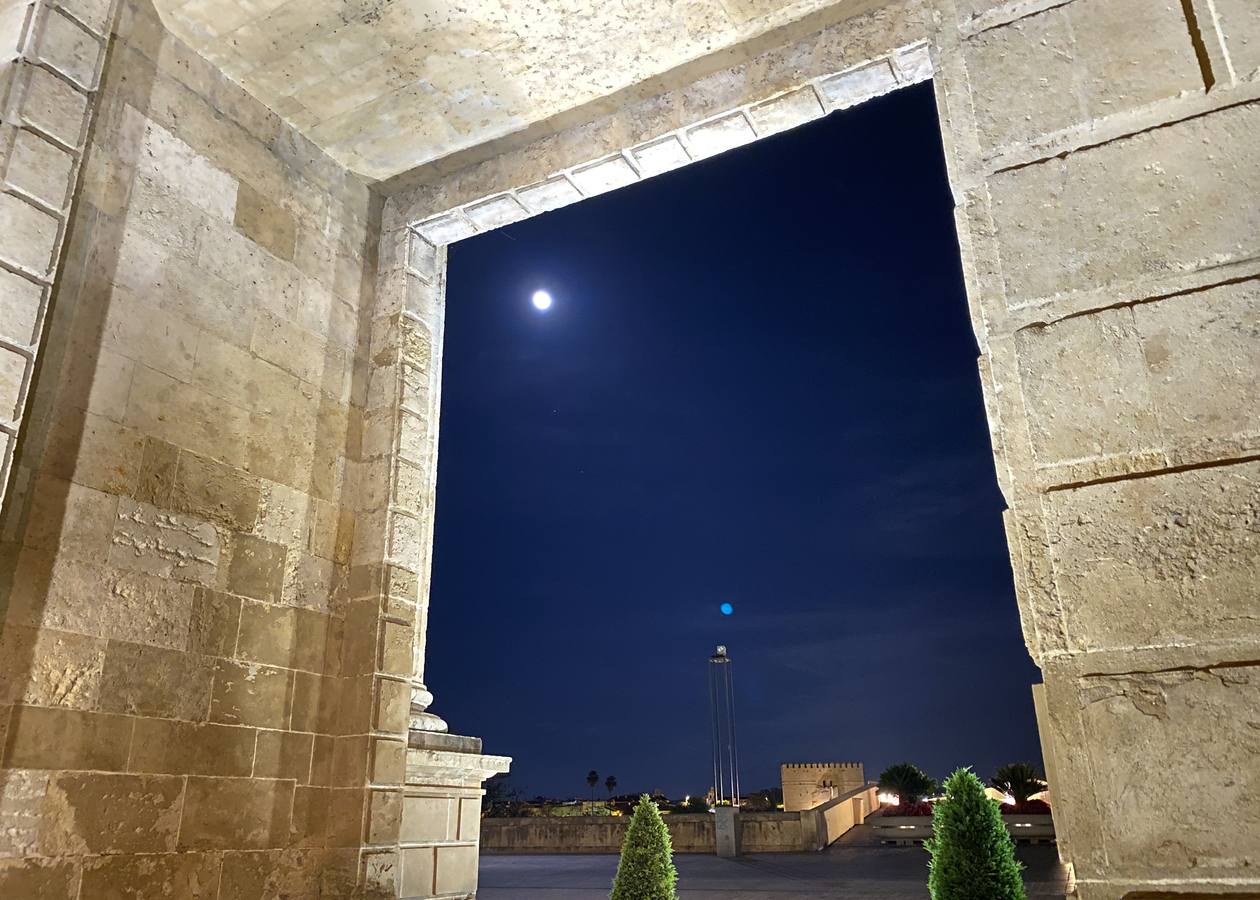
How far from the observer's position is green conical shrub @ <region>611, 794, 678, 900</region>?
7.30 m

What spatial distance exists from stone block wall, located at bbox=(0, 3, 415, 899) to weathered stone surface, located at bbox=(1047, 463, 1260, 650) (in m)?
3.33

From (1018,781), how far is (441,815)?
2453cm

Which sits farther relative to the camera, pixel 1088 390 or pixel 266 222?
pixel 266 222

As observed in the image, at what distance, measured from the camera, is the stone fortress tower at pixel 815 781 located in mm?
33594

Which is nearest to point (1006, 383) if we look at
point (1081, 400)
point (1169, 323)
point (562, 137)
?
point (1081, 400)

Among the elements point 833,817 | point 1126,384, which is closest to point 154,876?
point 1126,384

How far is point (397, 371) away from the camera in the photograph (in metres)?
4.98

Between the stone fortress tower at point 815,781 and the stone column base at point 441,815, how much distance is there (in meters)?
31.0

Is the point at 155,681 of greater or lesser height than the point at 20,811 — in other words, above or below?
above

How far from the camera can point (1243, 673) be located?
6.11 ft

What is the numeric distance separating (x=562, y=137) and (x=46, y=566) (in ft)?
10.5

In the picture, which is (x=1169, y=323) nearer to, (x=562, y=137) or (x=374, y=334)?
(x=562, y=137)

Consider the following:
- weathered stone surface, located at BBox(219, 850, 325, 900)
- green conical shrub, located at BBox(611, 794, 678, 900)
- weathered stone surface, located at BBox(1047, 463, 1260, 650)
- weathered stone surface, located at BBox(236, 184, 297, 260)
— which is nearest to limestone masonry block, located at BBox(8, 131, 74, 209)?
weathered stone surface, located at BBox(236, 184, 297, 260)

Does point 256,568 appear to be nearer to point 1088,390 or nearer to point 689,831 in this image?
point 1088,390
